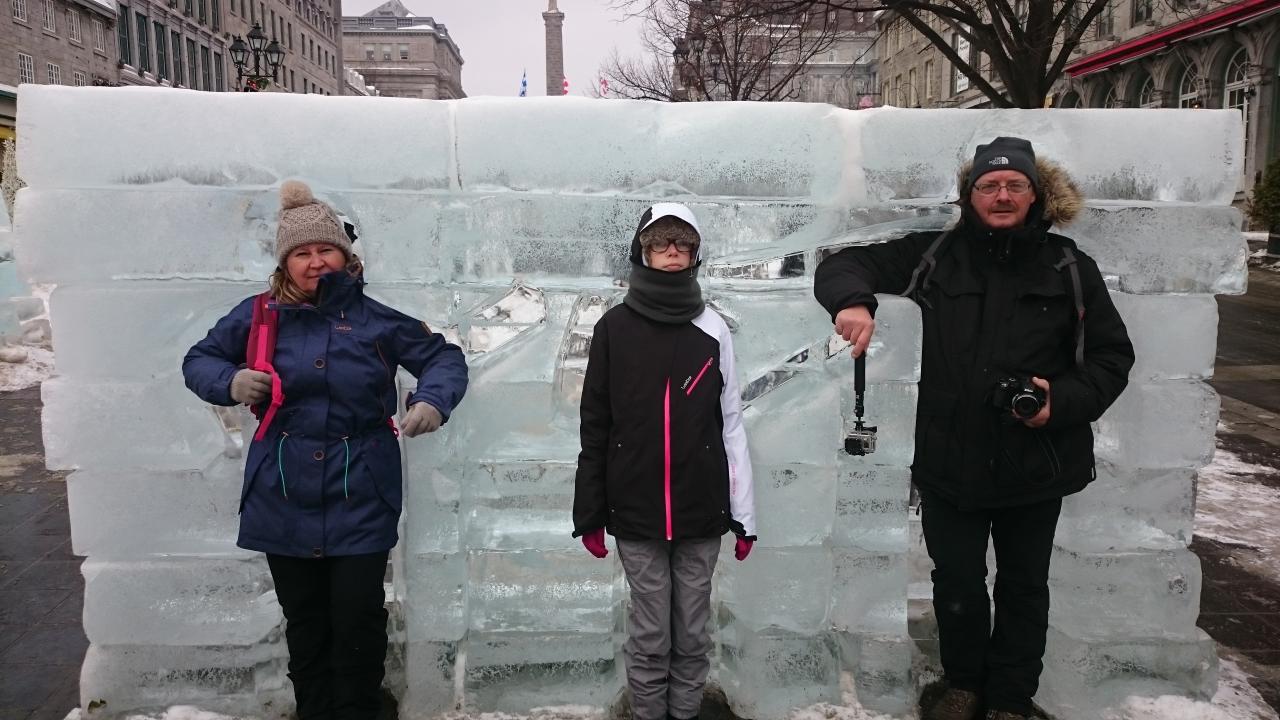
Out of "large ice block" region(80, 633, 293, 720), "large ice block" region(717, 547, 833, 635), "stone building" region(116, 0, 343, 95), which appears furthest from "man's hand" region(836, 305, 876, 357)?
"stone building" region(116, 0, 343, 95)

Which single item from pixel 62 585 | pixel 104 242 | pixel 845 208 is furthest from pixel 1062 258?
pixel 62 585

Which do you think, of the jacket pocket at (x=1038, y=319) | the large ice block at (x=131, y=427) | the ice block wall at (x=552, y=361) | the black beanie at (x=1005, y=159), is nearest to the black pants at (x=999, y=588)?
the ice block wall at (x=552, y=361)

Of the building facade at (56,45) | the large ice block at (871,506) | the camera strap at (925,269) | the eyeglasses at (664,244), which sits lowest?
the large ice block at (871,506)

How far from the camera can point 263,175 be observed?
2947 mm

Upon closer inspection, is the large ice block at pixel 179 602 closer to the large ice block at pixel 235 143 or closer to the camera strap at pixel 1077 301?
the large ice block at pixel 235 143

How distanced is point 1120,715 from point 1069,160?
1.85 m

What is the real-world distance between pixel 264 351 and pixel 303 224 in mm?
371

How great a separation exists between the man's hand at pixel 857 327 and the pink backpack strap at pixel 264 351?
1584 millimetres

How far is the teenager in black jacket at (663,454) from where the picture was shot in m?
2.61

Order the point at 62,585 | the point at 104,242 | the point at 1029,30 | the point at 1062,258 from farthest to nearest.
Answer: the point at 1029,30 → the point at 62,585 → the point at 104,242 → the point at 1062,258

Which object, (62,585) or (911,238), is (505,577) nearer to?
(911,238)

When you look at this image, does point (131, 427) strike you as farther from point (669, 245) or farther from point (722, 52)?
point (722, 52)

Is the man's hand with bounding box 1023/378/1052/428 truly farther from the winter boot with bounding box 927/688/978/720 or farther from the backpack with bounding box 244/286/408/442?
the backpack with bounding box 244/286/408/442

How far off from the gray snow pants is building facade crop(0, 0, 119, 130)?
27244 mm
